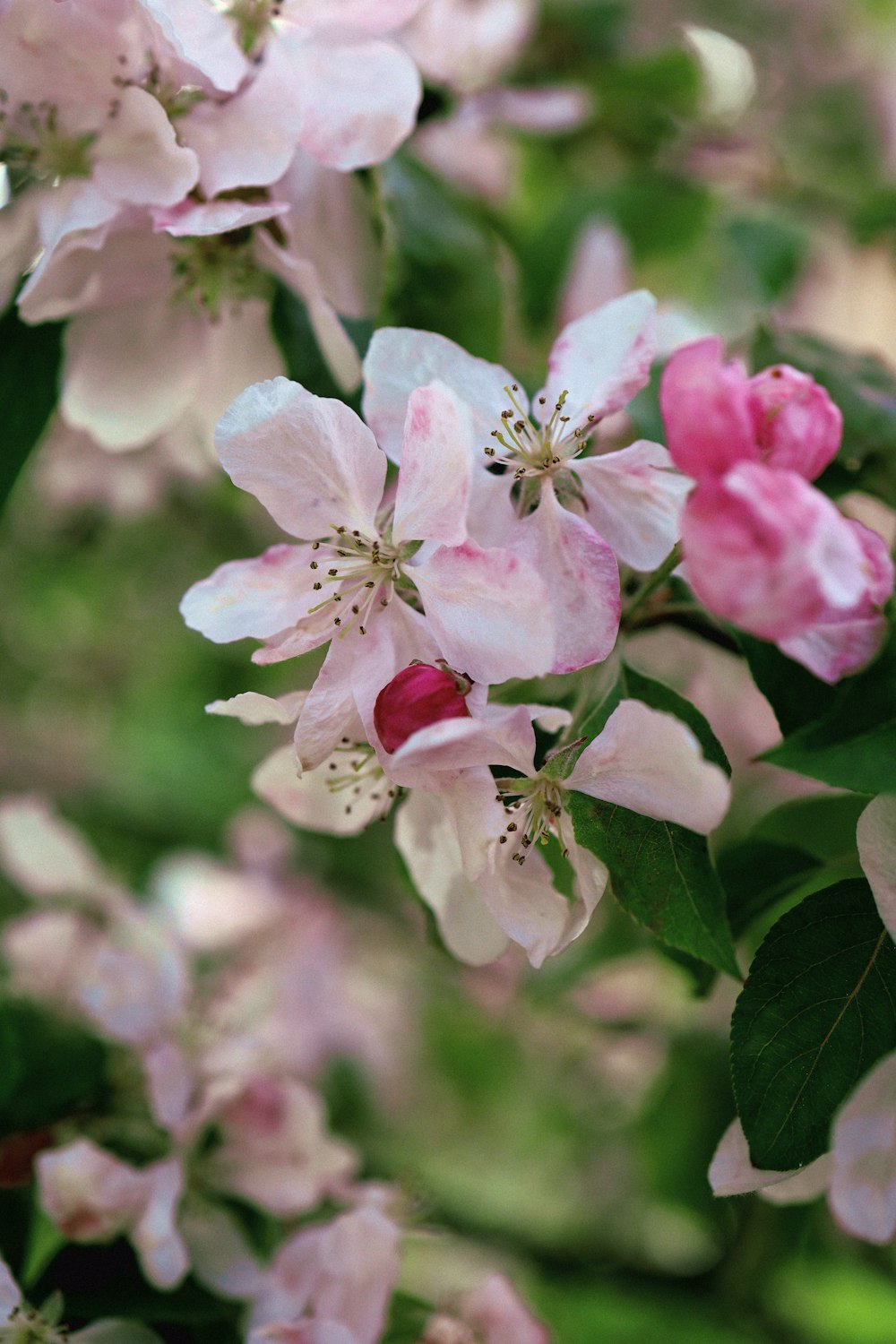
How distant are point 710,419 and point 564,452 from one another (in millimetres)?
135

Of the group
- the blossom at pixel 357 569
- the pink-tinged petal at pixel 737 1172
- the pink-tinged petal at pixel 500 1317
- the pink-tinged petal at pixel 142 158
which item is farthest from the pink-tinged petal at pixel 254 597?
the pink-tinged petal at pixel 500 1317

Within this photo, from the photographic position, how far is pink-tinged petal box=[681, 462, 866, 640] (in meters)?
0.44

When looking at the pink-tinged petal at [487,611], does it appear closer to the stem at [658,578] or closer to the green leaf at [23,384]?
the stem at [658,578]

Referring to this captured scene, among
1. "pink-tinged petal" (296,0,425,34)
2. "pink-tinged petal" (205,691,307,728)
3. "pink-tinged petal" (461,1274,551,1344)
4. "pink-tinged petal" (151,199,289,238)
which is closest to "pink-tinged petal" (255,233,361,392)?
"pink-tinged petal" (151,199,289,238)

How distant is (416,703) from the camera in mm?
516

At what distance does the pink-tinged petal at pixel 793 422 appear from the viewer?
0.49 m

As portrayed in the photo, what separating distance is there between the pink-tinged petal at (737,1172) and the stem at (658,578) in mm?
255

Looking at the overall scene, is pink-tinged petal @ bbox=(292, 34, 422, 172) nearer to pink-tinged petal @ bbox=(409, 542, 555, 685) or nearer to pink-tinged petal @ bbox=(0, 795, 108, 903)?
pink-tinged petal @ bbox=(409, 542, 555, 685)

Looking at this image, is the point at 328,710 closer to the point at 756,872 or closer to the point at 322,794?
the point at 322,794

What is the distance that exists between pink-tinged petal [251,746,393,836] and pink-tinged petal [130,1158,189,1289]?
0.86 feet

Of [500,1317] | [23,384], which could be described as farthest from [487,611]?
[500,1317]

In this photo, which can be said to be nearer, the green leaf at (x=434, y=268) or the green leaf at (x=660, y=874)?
the green leaf at (x=660, y=874)

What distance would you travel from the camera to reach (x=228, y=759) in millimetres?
2088

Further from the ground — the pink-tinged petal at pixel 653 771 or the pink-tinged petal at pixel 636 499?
the pink-tinged petal at pixel 636 499
